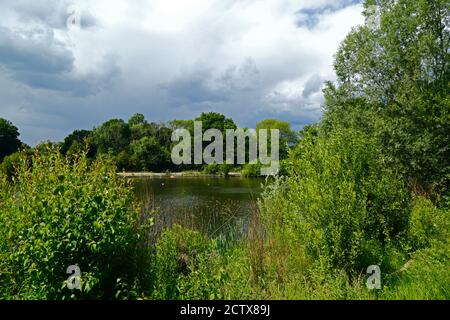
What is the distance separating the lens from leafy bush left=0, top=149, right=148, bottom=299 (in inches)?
174

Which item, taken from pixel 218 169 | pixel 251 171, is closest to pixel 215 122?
pixel 218 169

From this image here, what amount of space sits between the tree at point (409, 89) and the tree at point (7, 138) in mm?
65463

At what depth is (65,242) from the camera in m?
4.43

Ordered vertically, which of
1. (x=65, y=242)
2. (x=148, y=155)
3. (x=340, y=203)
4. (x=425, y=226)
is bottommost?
(x=425, y=226)

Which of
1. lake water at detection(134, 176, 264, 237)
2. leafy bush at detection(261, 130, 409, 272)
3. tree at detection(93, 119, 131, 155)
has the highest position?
tree at detection(93, 119, 131, 155)

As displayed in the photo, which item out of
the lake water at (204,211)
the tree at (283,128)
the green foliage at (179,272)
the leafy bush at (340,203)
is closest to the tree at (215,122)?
the tree at (283,128)

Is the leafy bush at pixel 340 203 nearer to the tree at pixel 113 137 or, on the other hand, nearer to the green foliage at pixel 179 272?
the green foliage at pixel 179 272

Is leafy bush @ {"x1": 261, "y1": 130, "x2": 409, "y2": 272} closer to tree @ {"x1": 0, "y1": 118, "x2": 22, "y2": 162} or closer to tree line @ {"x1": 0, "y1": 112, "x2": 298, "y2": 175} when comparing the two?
tree line @ {"x1": 0, "y1": 112, "x2": 298, "y2": 175}

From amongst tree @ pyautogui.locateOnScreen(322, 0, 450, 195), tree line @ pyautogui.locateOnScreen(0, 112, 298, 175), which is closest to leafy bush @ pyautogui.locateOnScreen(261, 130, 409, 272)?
tree @ pyautogui.locateOnScreen(322, 0, 450, 195)

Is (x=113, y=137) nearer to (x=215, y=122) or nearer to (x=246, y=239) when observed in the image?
(x=215, y=122)

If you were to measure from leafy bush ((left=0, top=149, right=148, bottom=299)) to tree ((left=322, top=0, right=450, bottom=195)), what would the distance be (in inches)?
395

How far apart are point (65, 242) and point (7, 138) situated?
73235mm
